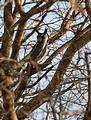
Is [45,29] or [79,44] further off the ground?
[45,29]

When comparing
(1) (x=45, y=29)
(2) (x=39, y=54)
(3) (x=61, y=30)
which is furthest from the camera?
(1) (x=45, y=29)

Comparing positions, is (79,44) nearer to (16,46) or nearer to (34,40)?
(16,46)

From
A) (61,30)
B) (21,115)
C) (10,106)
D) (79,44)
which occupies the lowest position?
(21,115)

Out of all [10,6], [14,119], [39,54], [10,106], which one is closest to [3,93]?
[10,106]

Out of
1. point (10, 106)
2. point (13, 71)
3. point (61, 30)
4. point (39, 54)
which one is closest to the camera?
point (13, 71)

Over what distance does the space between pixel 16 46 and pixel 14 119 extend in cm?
162

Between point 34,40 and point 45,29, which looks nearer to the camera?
point 34,40

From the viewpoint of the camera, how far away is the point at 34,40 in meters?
5.57

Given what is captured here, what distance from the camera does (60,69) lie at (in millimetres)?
3908

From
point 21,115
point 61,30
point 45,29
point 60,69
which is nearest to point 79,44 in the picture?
point 60,69

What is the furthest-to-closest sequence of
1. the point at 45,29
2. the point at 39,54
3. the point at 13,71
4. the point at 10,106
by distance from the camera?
the point at 45,29
the point at 39,54
the point at 10,106
the point at 13,71

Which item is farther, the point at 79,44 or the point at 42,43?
the point at 42,43

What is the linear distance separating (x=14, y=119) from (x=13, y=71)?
30.9 inches

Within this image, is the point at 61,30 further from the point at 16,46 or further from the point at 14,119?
the point at 14,119
